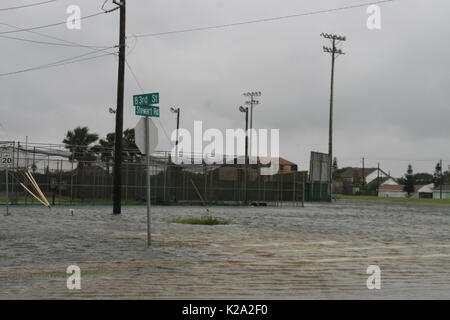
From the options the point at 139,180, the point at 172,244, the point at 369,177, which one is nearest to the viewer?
the point at 172,244

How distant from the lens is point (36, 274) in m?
8.38

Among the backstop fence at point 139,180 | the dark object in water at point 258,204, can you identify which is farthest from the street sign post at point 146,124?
the dark object in water at point 258,204

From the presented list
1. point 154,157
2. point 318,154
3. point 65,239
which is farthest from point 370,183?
point 65,239

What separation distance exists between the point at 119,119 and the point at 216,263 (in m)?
15.1

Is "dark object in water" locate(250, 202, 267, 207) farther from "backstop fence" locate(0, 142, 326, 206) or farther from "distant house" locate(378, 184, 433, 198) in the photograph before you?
"distant house" locate(378, 184, 433, 198)

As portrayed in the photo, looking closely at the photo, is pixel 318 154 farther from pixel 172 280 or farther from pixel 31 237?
pixel 172 280

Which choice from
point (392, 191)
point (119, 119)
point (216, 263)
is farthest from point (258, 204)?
point (392, 191)

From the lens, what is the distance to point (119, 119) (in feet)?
78.0

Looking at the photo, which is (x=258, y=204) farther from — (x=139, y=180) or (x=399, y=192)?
(x=399, y=192)

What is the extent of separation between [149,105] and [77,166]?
21.6 metres

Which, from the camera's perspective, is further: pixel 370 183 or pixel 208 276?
pixel 370 183

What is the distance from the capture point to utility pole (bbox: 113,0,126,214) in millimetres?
23641

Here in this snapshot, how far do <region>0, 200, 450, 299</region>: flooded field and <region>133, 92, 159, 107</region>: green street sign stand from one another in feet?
10.6

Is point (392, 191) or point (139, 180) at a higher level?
point (139, 180)
